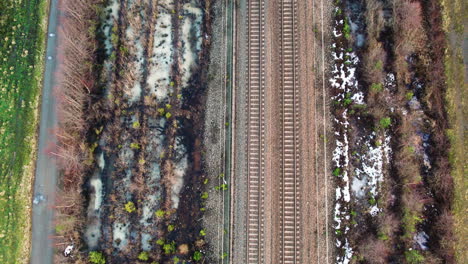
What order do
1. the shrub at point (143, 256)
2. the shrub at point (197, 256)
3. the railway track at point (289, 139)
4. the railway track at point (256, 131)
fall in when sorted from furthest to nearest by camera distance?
the shrub at point (143, 256), the shrub at point (197, 256), the railway track at point (256, 131), the railway track at point (289, 139)

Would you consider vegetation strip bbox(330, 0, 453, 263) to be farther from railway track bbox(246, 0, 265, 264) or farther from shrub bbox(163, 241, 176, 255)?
shrub bbox(163, 241, 176, 255)

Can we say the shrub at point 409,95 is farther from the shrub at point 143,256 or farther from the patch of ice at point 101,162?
the patch of ice at point 101,162

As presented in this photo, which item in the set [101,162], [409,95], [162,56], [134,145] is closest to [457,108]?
[409,95]

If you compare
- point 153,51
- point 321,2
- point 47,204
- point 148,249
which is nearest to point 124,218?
point 148,249

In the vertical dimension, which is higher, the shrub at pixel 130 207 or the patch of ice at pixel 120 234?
the shrub at pixel 130 207

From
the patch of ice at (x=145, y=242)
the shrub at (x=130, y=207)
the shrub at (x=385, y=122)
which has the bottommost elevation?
the patch of ice at (x=145, y=242)

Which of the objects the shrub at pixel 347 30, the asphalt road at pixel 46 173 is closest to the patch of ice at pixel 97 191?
the asphalt road at pixel 46 173

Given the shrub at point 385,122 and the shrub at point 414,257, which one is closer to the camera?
the shrub at point 414,257

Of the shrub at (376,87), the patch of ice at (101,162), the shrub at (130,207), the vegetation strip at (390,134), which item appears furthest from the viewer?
the patch of ice at (101,162)

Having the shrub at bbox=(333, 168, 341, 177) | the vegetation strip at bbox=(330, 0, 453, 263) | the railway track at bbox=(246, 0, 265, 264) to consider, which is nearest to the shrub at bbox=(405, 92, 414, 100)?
the vegetation strip at bbox=(330, 0, 453, 263)
